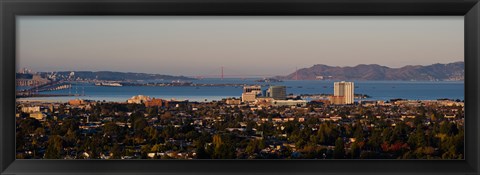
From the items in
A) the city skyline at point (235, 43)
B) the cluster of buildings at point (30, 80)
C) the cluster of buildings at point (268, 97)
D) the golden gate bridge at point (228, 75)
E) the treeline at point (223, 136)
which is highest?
the city skyline at point (235, 43)

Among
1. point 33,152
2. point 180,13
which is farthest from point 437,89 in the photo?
point 33,152

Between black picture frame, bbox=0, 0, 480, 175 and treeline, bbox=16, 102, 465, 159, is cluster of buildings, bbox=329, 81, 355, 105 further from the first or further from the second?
black picture frame, bbox=0, 0, 480, 175

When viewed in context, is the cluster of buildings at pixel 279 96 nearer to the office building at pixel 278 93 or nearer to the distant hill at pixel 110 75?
the office building at pixel 278 93

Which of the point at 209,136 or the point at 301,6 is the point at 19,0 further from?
the point at 301,6

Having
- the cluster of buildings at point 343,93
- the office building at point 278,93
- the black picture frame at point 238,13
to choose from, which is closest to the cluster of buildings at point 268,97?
the office building at point 278,93

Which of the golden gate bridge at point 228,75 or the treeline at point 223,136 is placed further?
the golden gate bridge at point 228,75
